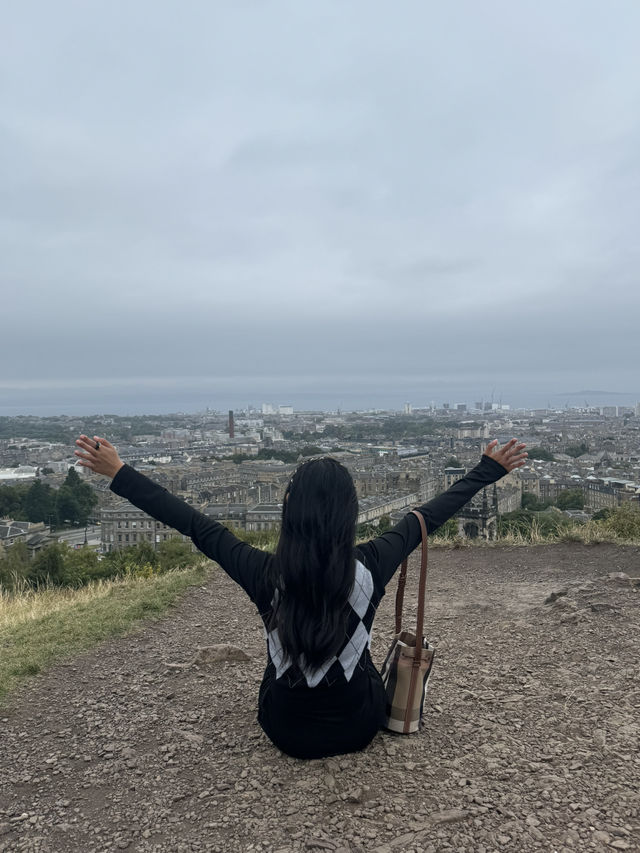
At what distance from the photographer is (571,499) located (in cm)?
2297

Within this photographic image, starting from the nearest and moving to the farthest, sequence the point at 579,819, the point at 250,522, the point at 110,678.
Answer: the point at 579,819 < the point at 110,678 < the point at 250,522

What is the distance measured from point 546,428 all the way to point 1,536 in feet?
159

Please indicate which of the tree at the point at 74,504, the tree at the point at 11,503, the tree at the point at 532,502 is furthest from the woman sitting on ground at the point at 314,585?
the tree at the point at 11,503

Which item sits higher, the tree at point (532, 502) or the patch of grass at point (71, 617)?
the patch of grass at point (71, 617)

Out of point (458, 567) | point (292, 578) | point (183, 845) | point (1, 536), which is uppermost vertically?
point (292, 578)

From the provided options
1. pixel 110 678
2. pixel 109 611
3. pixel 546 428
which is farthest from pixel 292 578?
pixel 546 428

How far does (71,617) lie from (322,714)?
4399 millimetres

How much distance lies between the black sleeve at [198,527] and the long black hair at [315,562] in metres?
0.19

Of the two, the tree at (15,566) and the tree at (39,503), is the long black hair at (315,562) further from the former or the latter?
the tree at (39,503)

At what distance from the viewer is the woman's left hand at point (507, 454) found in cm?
301

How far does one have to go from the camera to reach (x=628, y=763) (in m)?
2.73

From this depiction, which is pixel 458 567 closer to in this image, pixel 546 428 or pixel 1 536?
pixel 1 536

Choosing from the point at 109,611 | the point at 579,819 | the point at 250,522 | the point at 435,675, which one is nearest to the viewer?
the point at 579,819

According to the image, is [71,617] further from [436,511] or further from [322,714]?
[436,511]
